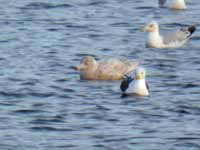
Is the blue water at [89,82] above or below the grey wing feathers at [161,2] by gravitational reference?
below

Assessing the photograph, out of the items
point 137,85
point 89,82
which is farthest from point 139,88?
point 89,82

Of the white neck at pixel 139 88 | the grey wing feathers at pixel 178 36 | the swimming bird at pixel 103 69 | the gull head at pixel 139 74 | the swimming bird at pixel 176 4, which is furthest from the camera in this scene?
the swimming bird at pixel 176 4

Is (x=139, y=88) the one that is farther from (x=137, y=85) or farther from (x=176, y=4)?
(x=176, y=4)

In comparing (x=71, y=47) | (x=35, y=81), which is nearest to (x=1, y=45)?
(x=71, y=47)

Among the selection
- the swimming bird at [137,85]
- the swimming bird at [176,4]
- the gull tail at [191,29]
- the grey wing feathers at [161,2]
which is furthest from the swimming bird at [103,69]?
the grey wing feathers at [161,2]

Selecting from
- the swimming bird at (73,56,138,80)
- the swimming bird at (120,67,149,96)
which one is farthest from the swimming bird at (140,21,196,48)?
the swimming bird at (120,67,149,96)

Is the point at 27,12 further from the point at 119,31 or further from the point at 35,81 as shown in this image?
the point at 35,81

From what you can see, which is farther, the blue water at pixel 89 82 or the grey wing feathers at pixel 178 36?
the grey wing feathers at pixel 178 36

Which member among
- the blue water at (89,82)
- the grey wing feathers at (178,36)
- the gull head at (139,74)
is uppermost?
the gull head at (139,74)

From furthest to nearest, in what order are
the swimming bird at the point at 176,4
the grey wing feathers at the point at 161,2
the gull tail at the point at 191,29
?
the grey wing feathers at the point at 161,2 < the swimming bird at the point at 176,4 < the gull tail at the point at 191,29

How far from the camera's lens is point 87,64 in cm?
2481

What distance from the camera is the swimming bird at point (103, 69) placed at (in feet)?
81.0

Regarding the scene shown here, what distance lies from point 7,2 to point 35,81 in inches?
400

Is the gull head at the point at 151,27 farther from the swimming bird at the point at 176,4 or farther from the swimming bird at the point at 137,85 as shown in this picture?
the swimming bird at the point at 137,85
